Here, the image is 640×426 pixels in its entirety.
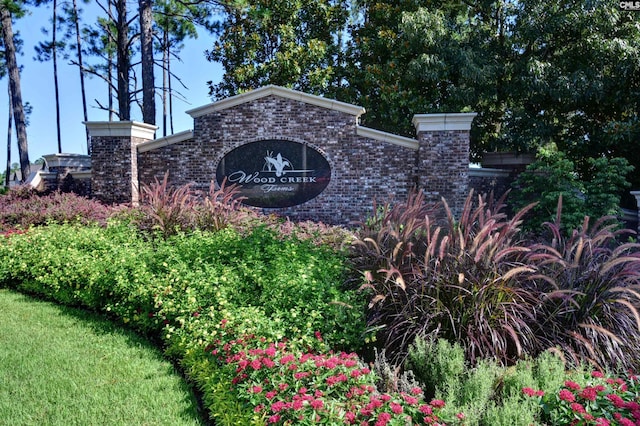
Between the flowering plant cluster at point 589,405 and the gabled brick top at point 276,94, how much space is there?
8.49 m

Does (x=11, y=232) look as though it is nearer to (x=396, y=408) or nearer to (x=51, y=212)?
(x=51, y=212)

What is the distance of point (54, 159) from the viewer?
1248 centimetres

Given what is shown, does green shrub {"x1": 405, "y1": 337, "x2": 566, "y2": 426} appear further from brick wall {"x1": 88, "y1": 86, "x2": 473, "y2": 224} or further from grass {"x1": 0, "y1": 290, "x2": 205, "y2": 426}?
brick wall {"x1": 88, "y1": 86, "x2": 473, "y2": 224}

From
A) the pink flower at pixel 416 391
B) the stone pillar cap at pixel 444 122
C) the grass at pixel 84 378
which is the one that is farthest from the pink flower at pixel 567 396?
the stone pillar cap at pixel 444 122

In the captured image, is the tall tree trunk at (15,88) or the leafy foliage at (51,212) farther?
the tall tree trunk at (15,88)

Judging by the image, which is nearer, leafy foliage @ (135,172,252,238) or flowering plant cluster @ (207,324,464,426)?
flowering plant cluster @ (207,324,464,426)

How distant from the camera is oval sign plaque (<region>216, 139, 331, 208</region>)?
10.7 meters

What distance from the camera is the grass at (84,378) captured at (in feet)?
10.4

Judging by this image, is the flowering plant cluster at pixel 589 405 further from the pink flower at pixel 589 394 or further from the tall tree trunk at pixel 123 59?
the tall tree trunk at pixel 123 59

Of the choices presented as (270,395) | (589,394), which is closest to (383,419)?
(270,395)

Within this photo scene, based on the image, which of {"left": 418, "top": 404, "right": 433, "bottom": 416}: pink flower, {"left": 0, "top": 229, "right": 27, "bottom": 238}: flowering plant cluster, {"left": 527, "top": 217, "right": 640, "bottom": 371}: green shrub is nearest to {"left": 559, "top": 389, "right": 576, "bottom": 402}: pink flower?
{"left": 418, "top": 404, "right": 433, "bottom": 416}: pink flower

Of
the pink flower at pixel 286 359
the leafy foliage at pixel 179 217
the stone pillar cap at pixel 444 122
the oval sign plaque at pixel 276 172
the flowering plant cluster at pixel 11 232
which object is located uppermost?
the stone pillar cap at pixel 444 122

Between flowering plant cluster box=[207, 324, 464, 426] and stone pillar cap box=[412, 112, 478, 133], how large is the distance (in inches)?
300

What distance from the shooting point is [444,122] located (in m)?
9.99
